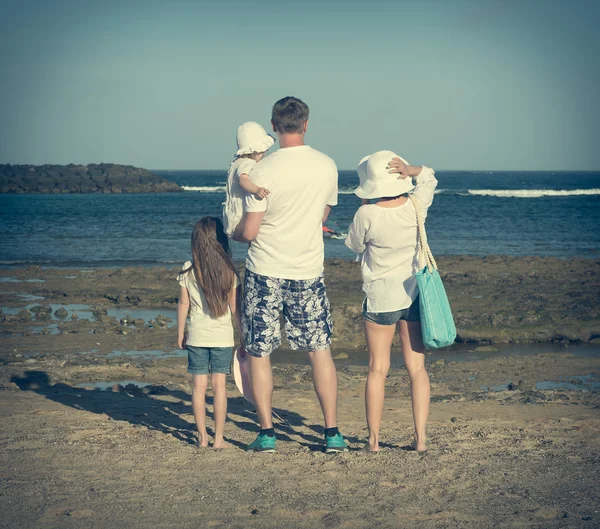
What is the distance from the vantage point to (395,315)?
15.8 ft

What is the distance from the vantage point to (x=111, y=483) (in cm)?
448

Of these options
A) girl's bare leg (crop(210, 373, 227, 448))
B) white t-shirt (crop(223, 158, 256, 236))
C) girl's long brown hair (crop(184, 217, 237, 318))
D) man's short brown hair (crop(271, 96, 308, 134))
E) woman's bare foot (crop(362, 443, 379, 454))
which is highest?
man's short brown hair (crop(271, 96, 308, 134))

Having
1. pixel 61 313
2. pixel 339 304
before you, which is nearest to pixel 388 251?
pixel 339 304

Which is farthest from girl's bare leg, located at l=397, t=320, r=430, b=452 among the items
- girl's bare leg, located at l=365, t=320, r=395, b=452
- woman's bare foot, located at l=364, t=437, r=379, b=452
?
woman's bare foot, located at l=364, t=437, r=379, b=452

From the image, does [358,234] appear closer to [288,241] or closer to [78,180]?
[288,241]

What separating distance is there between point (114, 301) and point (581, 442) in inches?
381

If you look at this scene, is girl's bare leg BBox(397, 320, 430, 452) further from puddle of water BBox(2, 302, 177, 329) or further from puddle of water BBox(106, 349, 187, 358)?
puddle of water BBox(2, 302, 177, 329)

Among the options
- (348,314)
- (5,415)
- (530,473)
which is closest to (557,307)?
(348,314)

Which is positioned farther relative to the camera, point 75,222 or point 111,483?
point 75,222

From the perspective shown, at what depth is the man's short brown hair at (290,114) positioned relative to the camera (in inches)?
183

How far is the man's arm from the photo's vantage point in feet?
15.2

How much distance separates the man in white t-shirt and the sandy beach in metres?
0.85

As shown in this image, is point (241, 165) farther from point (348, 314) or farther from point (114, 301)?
point (114, 301)

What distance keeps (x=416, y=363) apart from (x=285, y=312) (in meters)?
0.92
